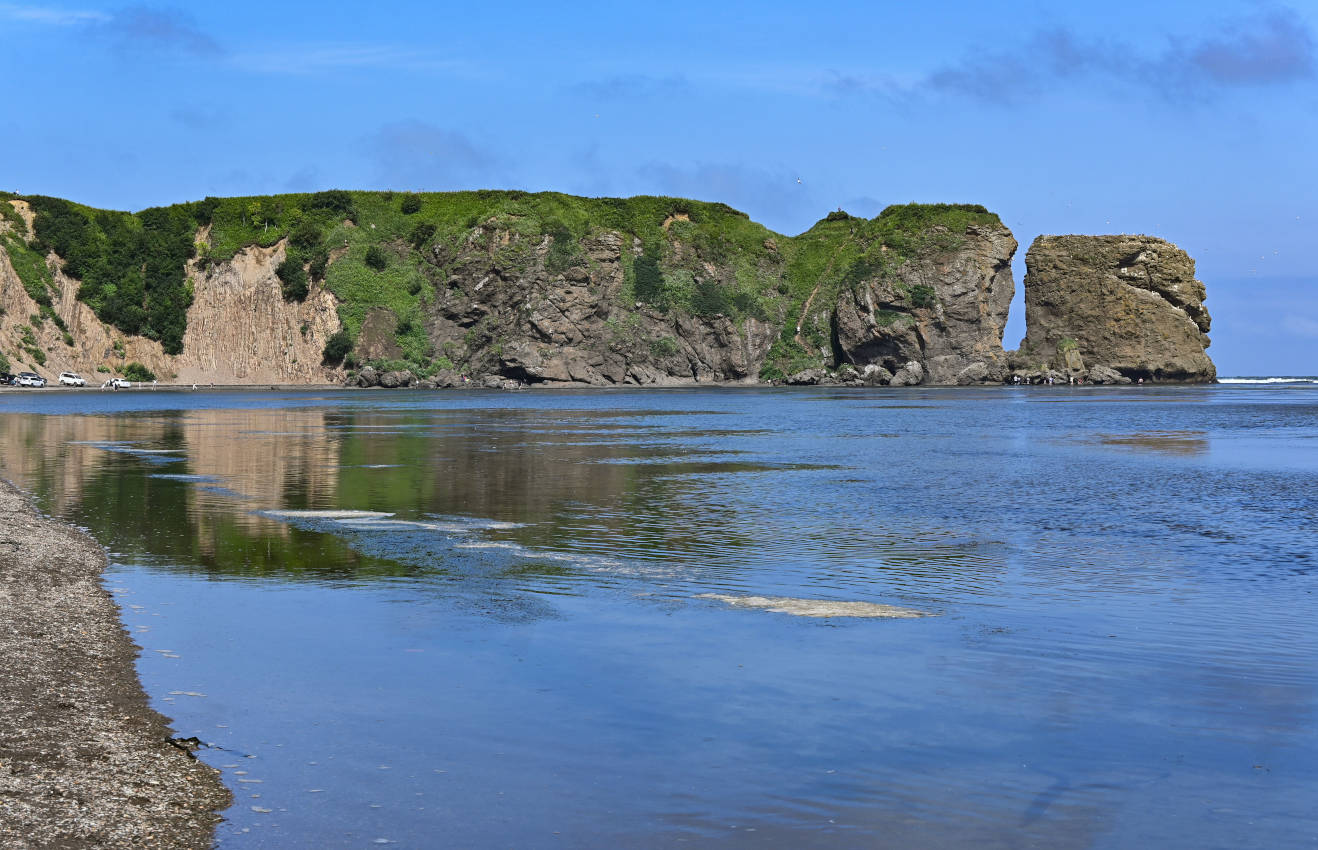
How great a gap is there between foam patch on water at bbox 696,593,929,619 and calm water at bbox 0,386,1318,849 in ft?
0.76

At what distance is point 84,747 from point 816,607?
30.3 ft

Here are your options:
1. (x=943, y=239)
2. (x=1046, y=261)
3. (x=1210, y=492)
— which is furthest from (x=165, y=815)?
(x=1046, y=261)

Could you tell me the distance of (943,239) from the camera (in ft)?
483

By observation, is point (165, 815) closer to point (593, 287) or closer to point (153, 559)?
point (153, 559)

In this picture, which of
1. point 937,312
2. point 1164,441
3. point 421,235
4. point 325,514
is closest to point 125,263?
point 421,235

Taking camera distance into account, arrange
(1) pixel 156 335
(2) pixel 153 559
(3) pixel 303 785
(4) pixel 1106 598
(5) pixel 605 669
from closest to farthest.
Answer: (3) pixel 303 785, (5) pixel 605 669, (4) pixel 1106 598, (2) pixel 153 559, (1) pixel 156 335

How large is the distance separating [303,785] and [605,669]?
417 centimetres

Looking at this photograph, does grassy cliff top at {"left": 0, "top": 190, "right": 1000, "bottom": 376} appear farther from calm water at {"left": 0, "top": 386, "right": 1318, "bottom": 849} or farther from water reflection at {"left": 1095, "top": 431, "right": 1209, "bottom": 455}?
calm water at {"left": 0, "top": 386, "right": 1318, "bottom": 849}

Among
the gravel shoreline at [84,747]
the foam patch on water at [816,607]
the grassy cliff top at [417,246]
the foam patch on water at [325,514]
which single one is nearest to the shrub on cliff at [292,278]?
the grassy cliff top at [417,246]

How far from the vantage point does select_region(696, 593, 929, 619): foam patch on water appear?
15516 millimetres

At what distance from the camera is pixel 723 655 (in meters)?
13.3

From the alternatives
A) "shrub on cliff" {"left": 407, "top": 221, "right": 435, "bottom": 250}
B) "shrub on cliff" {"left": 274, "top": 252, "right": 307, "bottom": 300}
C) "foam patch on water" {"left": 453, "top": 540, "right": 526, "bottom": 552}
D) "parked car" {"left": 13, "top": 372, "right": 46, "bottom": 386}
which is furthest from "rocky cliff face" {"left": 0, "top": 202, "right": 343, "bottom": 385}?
"foam patch on water" {"left": 453, "top": 540, "right": 526, "bottom": 552}

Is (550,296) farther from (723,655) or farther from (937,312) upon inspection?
(723,655)

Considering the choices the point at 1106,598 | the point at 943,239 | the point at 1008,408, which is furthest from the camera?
the point at 943,239
